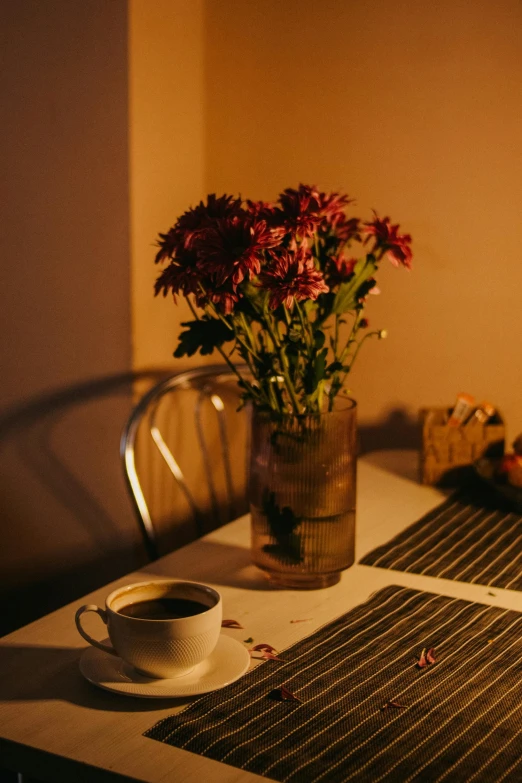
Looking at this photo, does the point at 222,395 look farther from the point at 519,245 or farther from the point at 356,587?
the point at 356,587

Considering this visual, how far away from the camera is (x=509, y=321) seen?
199 cm

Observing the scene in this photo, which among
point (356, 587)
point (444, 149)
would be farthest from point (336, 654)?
point (444, 149)

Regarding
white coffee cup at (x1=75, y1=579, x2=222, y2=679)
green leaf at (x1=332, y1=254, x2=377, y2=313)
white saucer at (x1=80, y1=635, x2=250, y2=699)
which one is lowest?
white saucer at (x1=80, y1=635, x2=250, y2=699)

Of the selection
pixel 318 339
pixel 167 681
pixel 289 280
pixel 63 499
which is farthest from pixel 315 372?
pixel 63 499

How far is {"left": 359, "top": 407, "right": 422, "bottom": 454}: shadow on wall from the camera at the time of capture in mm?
2123

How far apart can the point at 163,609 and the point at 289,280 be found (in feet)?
1.31

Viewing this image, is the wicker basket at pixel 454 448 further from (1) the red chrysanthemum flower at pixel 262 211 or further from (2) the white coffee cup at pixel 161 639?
(2) the white coffee cup at pixel 161 639

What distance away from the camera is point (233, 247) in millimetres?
1085

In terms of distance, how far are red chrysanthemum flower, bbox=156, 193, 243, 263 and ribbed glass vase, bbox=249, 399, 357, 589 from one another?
240 mm

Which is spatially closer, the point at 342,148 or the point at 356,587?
the point at 356,587

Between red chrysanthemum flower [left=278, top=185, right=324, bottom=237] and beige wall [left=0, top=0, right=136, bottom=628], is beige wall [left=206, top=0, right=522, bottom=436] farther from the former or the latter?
red chrysanthemum flower [left=278, top=185, right=324, bottom=237]

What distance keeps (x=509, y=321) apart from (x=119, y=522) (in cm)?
95

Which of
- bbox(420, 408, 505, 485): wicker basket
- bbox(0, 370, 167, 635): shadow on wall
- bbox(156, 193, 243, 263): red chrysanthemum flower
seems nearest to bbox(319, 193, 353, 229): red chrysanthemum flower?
bbox(156, 193, 243, 263): red chrysanthemum flower

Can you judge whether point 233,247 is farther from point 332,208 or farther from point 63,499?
point 63,499
